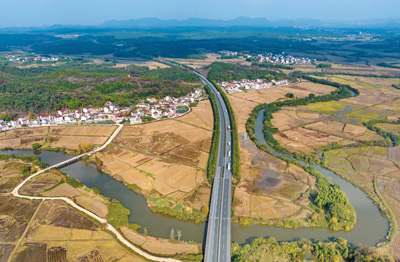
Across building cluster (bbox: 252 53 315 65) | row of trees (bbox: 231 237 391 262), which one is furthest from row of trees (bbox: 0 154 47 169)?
building cluster (bbox: 252 53 315 65)

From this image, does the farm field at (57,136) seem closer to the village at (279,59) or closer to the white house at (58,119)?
the white house at (58,119)

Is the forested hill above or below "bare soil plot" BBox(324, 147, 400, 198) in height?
above

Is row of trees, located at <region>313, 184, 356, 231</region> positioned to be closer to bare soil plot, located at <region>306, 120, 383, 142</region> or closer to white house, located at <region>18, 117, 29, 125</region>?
bare soil plot, located at <region>306, 120, 383, 142</region>

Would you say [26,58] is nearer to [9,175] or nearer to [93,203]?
[9,175]

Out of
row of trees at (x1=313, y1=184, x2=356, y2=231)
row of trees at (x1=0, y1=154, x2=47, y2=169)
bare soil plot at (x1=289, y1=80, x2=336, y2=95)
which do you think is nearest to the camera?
row of trees at (x1=313, y1=184, x2=356, y2=231)

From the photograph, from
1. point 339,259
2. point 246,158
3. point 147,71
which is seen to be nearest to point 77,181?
point 246,158

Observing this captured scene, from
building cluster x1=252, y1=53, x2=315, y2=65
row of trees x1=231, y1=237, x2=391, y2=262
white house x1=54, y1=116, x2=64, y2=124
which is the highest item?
building cluster x1=252, y1=53, x2=315, y2=65
